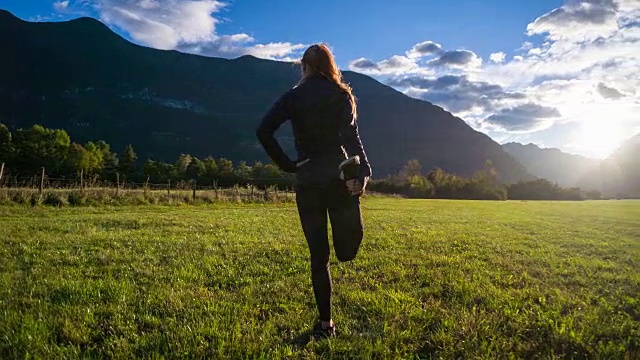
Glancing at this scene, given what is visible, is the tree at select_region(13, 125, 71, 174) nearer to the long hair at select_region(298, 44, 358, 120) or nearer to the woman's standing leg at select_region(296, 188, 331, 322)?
the long hair at select_region(298, 44, 358, 120)

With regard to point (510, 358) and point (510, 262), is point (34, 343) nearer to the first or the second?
point (510, 358)

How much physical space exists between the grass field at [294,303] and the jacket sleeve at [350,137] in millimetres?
1833

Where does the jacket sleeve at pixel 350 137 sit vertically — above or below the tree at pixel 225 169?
below

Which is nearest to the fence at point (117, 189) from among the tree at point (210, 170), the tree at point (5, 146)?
the tree at point (5, 146)

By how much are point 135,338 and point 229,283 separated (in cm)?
256

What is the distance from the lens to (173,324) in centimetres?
457

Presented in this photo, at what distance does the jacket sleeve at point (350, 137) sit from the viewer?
440 centimetres

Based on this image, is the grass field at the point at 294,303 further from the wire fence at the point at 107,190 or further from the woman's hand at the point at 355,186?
the wire fence at the point at 107,190

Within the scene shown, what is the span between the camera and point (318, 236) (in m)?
4.34

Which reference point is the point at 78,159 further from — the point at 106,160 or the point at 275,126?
the point at 275,126

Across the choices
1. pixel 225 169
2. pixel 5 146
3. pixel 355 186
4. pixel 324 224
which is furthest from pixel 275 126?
pixel 225 169

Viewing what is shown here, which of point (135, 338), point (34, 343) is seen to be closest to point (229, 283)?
point (135, 338)

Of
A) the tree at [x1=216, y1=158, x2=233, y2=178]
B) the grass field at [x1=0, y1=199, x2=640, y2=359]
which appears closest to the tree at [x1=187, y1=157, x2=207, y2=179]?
the tree at [x1=216, y1=158, x2=233, y2=178]

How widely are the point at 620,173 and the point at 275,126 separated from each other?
21409cm
